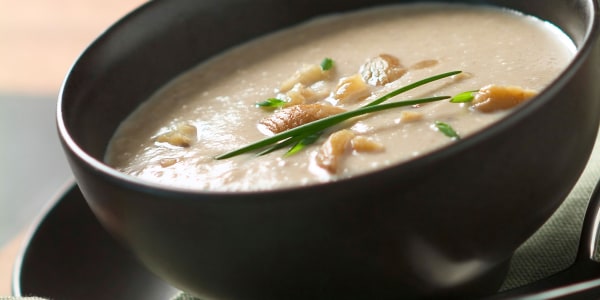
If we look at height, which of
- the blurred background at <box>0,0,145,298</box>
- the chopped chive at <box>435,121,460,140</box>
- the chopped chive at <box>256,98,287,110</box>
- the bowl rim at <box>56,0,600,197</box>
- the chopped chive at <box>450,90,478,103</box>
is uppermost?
the bowl rim at <box>56,0,600,197</box>

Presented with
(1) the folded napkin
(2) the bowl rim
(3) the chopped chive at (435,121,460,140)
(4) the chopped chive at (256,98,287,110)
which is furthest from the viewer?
(4) the chopped chive at (256,98,287,110)

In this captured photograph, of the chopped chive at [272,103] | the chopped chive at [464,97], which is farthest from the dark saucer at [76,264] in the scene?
the chopped chive at [464,97]

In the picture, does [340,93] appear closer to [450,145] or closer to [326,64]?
→ [326,64]

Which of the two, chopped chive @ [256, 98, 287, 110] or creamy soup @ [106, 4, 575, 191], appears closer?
creamy soup @ [106, 4, 575, 191]

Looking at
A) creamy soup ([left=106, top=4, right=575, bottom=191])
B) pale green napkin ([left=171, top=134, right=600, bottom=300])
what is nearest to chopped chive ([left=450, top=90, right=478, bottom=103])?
creamy soup ([left=106, top=4, right=575, bottom=191])

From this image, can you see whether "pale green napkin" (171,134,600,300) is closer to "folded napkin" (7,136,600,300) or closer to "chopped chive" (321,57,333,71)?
"folded napkin" (7,136,600,300)

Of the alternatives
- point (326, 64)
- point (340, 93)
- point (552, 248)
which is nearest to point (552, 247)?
point (552, 248)

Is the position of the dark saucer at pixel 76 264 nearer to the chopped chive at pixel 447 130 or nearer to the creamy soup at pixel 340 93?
the creamy soup at pixel 340 93
